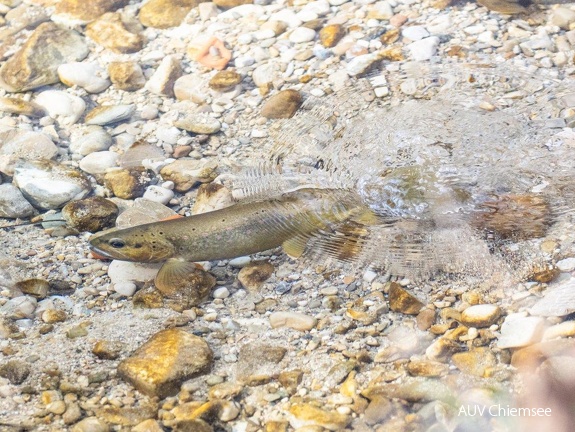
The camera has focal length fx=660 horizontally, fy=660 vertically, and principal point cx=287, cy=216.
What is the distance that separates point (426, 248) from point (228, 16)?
3.64m

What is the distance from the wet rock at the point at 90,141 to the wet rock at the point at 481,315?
3190 millimetres

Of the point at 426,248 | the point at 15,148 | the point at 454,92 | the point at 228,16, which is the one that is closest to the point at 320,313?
the point at 426,248

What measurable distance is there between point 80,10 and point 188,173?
9.74ft

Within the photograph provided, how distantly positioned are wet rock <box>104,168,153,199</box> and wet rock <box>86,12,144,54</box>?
1.87 meters

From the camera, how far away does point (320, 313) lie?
3.85m

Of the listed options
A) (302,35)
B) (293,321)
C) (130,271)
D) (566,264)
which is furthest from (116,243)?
(302,35)

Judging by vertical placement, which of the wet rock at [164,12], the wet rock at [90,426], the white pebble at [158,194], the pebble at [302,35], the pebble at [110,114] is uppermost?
the wet rock at [164,12]

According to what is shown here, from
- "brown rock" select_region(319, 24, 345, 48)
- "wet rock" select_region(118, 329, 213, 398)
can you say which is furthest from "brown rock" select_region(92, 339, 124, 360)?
"brown rock" select_region(319, 24, 345, 48)

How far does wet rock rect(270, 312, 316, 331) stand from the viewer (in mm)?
3750

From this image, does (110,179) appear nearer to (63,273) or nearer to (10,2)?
(63,273)

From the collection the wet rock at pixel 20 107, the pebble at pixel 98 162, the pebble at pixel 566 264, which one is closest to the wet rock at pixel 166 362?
the pebble at pixel 98 162

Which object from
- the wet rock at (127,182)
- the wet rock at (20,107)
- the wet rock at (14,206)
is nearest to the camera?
the wet rock at (14,206)

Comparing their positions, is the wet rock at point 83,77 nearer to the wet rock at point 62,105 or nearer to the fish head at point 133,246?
the wet rock at point 62,105

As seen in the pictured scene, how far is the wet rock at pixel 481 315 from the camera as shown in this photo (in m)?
3.56
